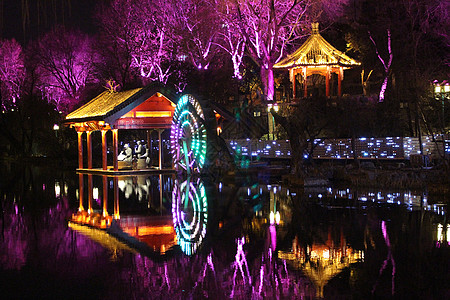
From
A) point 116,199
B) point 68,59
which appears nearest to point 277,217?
point 116,199

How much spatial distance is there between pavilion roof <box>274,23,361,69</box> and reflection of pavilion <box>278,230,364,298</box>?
1331 inches

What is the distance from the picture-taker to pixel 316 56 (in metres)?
44.6

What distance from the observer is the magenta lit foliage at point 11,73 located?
64.9 metres

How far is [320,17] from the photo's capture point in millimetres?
47625

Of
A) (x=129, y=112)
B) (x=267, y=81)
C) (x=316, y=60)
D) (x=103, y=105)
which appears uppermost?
(x=316, y=60)

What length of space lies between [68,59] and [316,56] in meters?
25.5

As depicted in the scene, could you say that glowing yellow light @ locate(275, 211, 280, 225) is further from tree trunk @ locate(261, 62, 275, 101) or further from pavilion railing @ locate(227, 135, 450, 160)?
tree trunk @ locate(261, 62, 275, 101)

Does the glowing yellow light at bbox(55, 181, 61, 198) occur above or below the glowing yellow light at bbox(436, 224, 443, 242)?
above

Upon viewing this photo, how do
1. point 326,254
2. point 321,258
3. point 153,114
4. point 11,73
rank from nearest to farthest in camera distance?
point 321,258
point 326,254
point 153,114
point 11,73

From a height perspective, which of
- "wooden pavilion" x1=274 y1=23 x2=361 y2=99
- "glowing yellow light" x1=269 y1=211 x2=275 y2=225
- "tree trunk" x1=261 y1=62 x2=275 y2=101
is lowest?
"glowing yellow light" x1=269 y1=211 x2=275 y2=225

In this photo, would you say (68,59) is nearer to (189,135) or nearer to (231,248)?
(189,135)

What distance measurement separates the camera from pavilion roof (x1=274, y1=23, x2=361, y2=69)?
145ft

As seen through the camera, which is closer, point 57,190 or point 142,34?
point 57,190

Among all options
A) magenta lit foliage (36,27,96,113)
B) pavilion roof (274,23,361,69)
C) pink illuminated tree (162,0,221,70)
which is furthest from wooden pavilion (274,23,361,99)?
magenta lit foliage (36,27,96,113)
